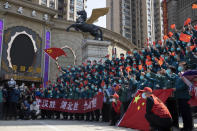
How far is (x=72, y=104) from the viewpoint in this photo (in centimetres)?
1130

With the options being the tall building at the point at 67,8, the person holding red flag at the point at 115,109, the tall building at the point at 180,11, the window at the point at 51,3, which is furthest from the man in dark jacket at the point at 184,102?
the tall building at the point at 67,8

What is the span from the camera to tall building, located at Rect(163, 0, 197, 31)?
24281mm

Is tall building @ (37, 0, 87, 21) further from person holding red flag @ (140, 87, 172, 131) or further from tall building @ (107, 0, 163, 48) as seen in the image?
person holding red flag @ (140, 87, 172, 131)

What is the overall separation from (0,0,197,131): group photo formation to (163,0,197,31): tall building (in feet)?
0.38

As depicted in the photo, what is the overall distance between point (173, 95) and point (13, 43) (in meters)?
18.6

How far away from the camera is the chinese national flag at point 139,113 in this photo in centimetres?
611

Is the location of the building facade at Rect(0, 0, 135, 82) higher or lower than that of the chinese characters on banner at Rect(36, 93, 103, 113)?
higher

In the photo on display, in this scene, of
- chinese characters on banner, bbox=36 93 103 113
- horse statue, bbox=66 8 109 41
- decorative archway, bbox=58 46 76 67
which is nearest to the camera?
chinese characters on banner, bbox=36 93 103 113

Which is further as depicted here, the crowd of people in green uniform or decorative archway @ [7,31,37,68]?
decorative archway @ [7,31,37,68]

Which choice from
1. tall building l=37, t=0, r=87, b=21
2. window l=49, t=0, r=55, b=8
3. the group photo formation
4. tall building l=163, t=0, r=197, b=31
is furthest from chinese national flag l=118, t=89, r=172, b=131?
tall building l=37, t=0, r=87, b=21

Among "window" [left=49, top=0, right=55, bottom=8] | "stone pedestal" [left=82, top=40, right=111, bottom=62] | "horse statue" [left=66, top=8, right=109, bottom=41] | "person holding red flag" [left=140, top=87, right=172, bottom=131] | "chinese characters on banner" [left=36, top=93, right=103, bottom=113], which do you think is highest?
"window" [left=49, top=0, right=55, bottom=8]

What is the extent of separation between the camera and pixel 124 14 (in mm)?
69438

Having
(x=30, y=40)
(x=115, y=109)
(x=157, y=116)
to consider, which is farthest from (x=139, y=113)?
(x=30, y=40)

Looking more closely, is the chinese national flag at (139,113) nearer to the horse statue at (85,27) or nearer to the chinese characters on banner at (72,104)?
the chinese characters on banner at (72,104)
